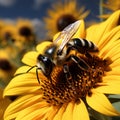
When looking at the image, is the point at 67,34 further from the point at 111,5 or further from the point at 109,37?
the point at 111,5

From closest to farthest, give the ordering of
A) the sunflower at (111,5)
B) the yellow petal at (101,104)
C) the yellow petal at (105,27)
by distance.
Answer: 1. the yellow petal at (101,104)
2. the yellow petal at (105,27)
3. the sunflower at (111,5)

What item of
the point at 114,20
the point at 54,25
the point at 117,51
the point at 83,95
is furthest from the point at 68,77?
the point at 54,25

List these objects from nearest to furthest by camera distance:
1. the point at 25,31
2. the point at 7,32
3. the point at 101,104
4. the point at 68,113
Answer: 1. the point at 101,104
2. the point at 68,113
3. the point at 25,31
4. the point at 7,32

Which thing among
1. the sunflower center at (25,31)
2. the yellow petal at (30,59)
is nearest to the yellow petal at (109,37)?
the yellow petal at (30,59)

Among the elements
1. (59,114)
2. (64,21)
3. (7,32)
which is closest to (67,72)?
(59,114)

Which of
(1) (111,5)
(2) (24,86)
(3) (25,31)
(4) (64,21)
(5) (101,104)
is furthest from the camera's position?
(3) (25,31)

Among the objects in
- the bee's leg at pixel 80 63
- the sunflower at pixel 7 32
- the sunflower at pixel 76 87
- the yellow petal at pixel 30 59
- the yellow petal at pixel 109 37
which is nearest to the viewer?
the sunflower at pixel 76 87

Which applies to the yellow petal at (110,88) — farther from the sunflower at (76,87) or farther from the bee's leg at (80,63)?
the bee's leg at (80,63)
